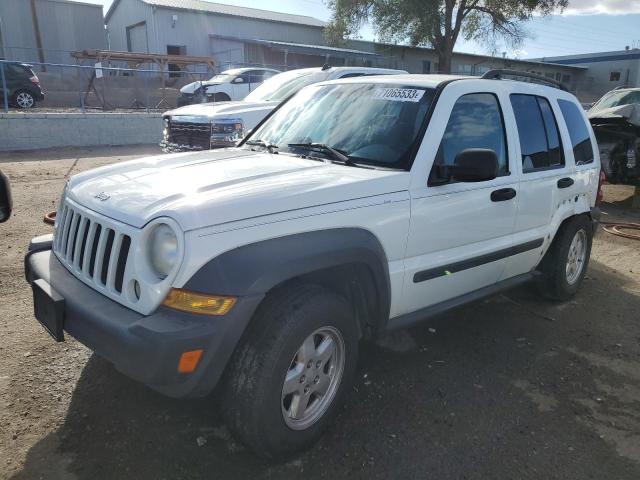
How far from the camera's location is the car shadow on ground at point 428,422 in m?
2.55

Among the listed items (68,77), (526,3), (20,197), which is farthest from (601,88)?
(20,197)

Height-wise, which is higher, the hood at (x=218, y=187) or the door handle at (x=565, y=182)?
the hood at (x=218, y=187)

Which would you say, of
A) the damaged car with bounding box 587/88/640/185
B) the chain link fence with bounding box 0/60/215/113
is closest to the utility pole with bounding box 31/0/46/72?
the chain link fence with bounding box 0/60/215/113

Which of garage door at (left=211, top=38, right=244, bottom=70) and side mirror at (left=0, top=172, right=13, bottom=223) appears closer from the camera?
side mirror at (left=0, top=172, right=13, bottom=223)

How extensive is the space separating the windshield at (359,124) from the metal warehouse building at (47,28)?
100.0 feet

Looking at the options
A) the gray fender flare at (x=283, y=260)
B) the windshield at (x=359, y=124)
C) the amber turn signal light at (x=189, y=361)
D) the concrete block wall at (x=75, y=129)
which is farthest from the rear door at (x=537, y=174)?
the concrete block wall at (x=75, y=129)

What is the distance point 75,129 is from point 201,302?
13.7 meters

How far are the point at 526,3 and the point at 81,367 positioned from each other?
3295 centimetres

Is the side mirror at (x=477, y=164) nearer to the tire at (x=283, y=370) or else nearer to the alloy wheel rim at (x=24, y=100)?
the tire at (x=283, y=370)

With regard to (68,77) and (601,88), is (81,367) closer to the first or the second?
(68,77)

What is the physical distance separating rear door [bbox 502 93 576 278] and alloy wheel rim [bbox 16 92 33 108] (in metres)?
16.4

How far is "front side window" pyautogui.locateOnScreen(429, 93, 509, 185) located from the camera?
3238 millimetres

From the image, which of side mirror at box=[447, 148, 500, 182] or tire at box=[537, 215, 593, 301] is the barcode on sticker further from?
tire at box=[537, 215, 593, 301]

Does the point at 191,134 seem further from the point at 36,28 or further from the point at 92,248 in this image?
the point at 36,28
